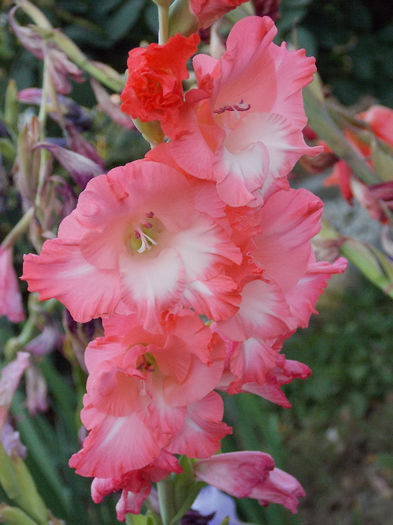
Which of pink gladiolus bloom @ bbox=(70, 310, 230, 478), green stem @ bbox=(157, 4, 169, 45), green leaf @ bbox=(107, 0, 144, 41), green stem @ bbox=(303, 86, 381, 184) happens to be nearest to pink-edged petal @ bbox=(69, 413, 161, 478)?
pink gladiolus bloom @ bbox=(70, 310, 230, 478)

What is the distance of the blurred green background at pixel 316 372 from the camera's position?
1.02 metres

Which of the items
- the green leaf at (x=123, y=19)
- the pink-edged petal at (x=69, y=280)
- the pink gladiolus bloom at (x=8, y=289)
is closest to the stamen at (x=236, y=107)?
the pink-edged petal at (x=69, y=280)

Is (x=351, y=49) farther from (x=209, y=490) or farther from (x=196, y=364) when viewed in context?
(x=196, y=364)

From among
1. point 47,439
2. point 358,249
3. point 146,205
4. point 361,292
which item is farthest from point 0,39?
point 361,292

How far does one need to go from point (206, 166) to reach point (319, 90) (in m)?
0.35

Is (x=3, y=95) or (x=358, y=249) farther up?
(x=358, y=249)

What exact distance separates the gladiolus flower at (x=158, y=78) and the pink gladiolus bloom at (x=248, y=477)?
0.85 ft

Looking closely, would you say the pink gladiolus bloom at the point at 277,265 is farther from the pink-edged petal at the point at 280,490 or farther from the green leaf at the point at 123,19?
the green leaf at the point at 123,19

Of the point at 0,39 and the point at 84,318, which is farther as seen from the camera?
the point at 0,39

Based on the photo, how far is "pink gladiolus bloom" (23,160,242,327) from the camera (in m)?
0.32

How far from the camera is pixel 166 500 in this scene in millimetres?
453

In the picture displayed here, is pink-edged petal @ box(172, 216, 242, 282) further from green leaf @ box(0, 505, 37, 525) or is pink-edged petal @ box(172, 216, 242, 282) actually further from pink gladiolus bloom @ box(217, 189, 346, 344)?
green leaf @ box(0, 505, 37, 525)

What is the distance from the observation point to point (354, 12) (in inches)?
59.3

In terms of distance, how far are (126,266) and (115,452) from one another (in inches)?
4.3
